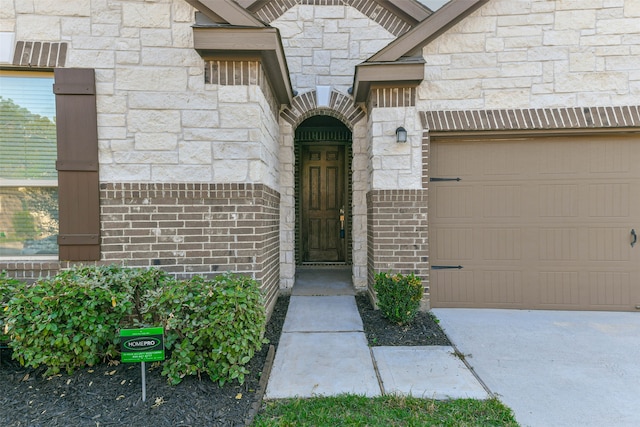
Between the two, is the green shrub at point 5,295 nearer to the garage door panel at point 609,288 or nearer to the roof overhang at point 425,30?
the roof overhang at point 425,30

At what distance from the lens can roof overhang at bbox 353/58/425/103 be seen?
13.7ft

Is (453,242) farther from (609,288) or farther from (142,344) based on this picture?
(142,344)

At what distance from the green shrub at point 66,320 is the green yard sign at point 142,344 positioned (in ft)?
1.32

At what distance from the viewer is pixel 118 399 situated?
2.48 m

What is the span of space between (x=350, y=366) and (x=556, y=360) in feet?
6.30

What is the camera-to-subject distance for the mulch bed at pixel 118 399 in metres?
2.28

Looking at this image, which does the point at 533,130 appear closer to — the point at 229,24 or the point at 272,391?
the point at 229,24

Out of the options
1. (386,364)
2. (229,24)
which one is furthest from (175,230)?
(386,364)

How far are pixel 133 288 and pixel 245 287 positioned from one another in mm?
961

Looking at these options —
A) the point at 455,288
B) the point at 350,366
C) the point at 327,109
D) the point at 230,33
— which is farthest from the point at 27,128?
the point at 455,288

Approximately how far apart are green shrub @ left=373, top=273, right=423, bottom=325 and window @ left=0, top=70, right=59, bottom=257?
3690mm

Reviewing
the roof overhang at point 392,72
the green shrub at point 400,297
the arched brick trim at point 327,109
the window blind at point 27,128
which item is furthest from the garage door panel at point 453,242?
the window blind at point 27,128

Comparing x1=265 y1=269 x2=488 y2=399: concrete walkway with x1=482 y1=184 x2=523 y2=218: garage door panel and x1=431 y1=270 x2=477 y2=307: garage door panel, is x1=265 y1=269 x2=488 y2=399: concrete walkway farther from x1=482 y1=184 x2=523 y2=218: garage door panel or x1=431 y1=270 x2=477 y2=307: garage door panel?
x1=482 y1=184 x2=523 y2=218: garage door panel

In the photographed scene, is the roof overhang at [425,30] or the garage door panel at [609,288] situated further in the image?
the garage door panel at [609,288]
